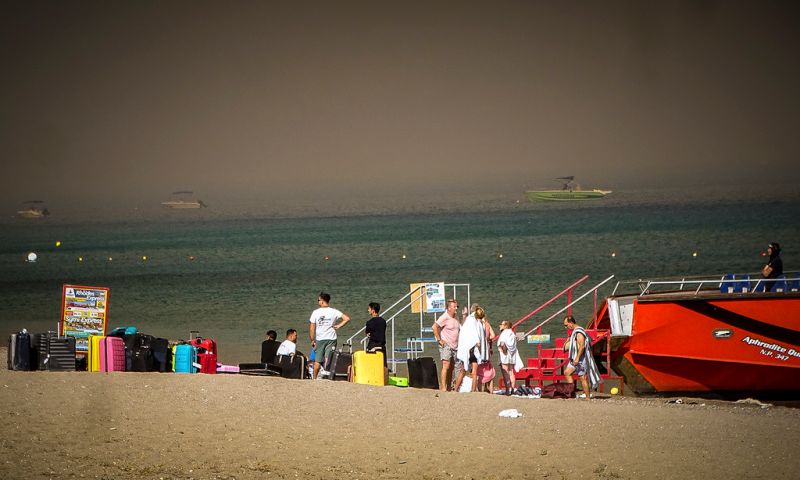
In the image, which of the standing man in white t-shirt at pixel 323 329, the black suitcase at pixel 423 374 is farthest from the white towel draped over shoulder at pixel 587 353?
the standing man in white t-shirt at pixel 323 329

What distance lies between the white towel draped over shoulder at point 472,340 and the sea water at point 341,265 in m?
9.75

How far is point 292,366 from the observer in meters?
16.5

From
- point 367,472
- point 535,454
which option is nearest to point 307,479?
point 367,472

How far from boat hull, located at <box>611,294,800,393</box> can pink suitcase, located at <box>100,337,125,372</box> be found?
7642mm

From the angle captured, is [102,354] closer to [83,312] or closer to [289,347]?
[83,312]

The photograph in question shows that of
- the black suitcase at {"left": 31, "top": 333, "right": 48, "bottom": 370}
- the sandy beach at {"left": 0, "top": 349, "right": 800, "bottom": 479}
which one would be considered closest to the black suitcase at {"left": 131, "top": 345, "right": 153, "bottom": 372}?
the sandy beach at {"left": 0, "top": 349, "right": 800, "bottom": 479}

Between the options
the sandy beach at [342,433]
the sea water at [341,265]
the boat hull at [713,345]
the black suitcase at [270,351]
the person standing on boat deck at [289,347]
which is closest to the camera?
the sandy beach at [342,433]

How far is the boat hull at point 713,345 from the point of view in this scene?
1728 centimetres

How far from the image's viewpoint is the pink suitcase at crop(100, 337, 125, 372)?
1581cm

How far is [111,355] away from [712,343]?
30.1 ft

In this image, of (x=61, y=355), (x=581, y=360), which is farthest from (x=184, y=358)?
(x=581, y=360)

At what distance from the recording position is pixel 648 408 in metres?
15.4

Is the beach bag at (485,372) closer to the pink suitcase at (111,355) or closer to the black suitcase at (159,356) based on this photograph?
the black suitcase at (159,356)

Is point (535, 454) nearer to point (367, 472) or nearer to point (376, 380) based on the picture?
point (367, 472)
